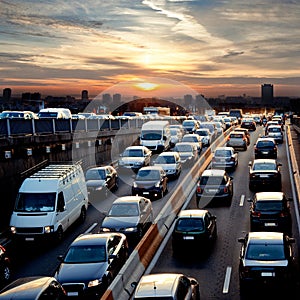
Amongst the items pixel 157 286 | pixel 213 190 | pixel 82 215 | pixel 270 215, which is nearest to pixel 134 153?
pixel 213 190

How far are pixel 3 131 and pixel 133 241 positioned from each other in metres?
10.6

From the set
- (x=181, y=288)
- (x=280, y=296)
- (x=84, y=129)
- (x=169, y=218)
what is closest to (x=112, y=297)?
(x=181, y=288)

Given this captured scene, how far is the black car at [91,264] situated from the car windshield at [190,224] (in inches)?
102

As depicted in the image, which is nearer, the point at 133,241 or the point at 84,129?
the point at 133,241

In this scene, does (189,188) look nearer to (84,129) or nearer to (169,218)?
(169,218)

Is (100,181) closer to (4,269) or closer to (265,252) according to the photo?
(4,269)

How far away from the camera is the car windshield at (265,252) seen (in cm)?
1548

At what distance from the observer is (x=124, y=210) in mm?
21859

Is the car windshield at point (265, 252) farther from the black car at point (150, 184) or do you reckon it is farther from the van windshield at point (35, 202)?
the black car at point (150, 184)

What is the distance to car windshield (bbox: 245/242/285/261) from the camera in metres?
15.5

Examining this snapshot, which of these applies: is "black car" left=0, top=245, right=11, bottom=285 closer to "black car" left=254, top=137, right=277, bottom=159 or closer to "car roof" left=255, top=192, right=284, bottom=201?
"car roof" left=255, top=192, right=284, bottom=201

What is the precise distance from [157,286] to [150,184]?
16648 millimetres

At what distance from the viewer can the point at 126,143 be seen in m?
51.3

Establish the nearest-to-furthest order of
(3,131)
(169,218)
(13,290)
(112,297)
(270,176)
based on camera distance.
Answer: (13,290)
(112,297)
(169,218)
(3,131)
(270,176)
